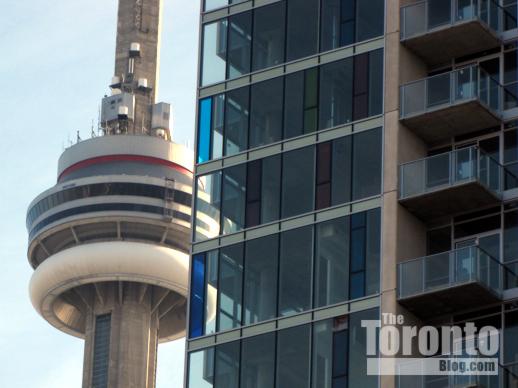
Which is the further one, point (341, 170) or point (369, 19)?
point (369, 19)

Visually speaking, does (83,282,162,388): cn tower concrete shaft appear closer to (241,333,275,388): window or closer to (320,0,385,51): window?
(320,0,385,51): window

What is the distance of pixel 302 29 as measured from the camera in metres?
62.5

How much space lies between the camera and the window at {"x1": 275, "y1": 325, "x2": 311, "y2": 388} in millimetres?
56625

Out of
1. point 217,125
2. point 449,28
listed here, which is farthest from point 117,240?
point 449,28

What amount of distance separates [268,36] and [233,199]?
569cm

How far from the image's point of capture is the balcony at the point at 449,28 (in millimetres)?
59156

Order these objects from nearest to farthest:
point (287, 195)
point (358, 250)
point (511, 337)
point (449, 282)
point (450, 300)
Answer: point (511, 337)
point (449, 282)
point (450, 300)
point (358, 250)
point (287, 195)

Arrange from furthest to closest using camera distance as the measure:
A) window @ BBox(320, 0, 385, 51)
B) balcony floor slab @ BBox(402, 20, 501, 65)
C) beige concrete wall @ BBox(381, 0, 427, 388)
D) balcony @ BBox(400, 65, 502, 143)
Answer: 1. window @ BBox(320, 0, 385, 51)
2. balcony floor slab @ BBox(402, 20, 501, 65)
3. balcony @ BBox(400, 65, 502, 143)
4. beige concrete wall @ BBox(381, 0, 427, 388)

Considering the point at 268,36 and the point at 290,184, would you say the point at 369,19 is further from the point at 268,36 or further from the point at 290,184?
the point at 290,184

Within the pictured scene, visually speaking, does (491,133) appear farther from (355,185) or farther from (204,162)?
(204,162)

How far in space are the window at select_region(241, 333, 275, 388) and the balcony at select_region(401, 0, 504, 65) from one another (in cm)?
1005

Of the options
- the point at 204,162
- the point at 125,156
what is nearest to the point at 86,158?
the point at 125,156

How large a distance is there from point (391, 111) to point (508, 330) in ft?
26.3

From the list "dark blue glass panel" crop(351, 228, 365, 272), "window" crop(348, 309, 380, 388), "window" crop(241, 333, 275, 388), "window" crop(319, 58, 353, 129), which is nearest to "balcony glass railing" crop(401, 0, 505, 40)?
"window" crop(319, 58, 353, 129)
